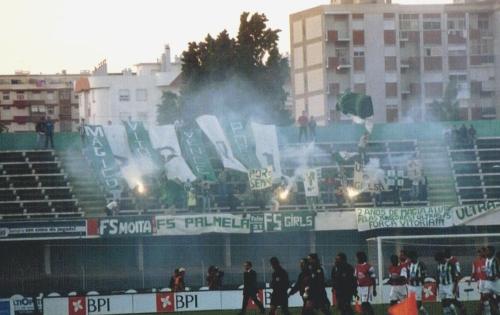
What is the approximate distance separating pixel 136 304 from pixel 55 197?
47.7 ft

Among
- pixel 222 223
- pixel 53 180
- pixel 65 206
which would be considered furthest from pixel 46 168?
pixel 222 223

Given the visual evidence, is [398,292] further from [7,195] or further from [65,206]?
[7,195]

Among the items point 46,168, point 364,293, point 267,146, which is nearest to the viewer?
point 364,293

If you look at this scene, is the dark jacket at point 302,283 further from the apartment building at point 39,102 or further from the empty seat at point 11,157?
the apartment building at point 39,102

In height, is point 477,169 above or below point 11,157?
below

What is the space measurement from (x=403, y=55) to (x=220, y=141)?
4704 cm

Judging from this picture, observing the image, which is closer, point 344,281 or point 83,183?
point 344,281

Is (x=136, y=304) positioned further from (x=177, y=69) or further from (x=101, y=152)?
(x=177, y=69)

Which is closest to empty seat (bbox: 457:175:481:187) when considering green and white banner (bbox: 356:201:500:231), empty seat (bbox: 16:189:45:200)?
green and white banner (bbox: 356:201:500:231)

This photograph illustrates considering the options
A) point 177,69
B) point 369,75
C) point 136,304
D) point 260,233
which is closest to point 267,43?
point 369,75

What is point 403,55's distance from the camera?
350 feet

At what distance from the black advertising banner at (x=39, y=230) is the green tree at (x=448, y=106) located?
4188 cm

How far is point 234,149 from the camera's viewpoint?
61.4 m

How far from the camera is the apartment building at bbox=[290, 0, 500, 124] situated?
105688 millimetres
